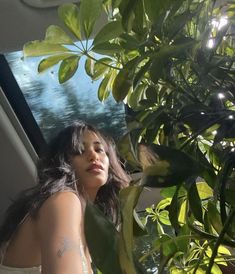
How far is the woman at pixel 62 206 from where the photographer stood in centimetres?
98

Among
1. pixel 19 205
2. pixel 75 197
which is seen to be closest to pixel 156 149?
pixel 75 197

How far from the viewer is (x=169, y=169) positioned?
0.38 metres

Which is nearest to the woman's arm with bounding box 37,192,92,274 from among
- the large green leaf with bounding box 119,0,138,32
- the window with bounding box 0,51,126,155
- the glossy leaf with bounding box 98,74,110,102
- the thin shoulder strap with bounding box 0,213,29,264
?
the thin shoulder strap with bounding box 0,213,29,264

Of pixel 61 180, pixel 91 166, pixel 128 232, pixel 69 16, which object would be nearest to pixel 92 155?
pixel 91 166

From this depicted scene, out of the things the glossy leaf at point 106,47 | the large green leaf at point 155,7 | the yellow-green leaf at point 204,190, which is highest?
the large green leaf at point 155,7

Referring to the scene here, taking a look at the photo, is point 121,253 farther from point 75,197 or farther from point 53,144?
A: point 53,144

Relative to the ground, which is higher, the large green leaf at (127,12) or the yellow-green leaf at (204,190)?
the large green leaf at (127,12)

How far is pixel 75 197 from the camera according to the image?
1.16m

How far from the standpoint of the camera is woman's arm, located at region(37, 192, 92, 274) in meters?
0.94

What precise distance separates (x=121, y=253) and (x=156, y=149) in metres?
0.09

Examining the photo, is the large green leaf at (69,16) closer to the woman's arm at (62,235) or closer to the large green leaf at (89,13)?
the large green leaf at (89,13)

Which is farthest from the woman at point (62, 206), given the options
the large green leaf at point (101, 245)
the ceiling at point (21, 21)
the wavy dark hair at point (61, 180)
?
the large green leaf at point (101, 245)

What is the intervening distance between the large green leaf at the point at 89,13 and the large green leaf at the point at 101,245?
0.25 m

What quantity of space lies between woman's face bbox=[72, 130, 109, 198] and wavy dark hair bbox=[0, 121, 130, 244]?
18mm
